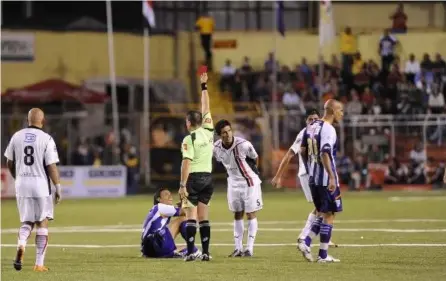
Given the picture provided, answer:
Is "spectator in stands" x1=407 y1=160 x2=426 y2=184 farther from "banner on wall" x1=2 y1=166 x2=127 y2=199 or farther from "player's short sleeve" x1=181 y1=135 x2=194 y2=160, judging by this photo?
"player's short sleeve" x1=181 y1=135 x2=194 y2=160

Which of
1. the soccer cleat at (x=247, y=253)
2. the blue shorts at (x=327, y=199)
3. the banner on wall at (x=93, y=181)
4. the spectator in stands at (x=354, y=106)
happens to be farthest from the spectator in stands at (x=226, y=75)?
the blue shorts at (x=327, y=199)

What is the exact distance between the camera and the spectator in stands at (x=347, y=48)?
Result: 4481cm

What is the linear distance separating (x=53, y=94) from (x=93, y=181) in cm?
440

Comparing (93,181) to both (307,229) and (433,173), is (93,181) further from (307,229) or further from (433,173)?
(307,229)

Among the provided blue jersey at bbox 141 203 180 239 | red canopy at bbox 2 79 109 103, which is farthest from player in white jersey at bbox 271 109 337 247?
red canopy at bbox 2 79 109 103

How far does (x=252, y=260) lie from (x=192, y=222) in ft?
3.41

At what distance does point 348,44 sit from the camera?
4528cm

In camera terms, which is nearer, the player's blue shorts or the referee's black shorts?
the referee's black shorts

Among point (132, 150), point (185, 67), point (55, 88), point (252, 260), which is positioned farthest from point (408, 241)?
point (185, 67)

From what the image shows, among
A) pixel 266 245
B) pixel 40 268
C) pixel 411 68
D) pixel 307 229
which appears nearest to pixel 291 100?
pixel 411 68

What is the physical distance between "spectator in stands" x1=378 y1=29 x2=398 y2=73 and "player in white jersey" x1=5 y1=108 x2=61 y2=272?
2864cm

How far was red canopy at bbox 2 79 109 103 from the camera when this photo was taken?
4294cm

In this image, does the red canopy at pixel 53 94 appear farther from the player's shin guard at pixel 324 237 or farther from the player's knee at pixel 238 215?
the player's shin guard at pixel 324 237

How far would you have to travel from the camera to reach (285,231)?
24281 millimetres
